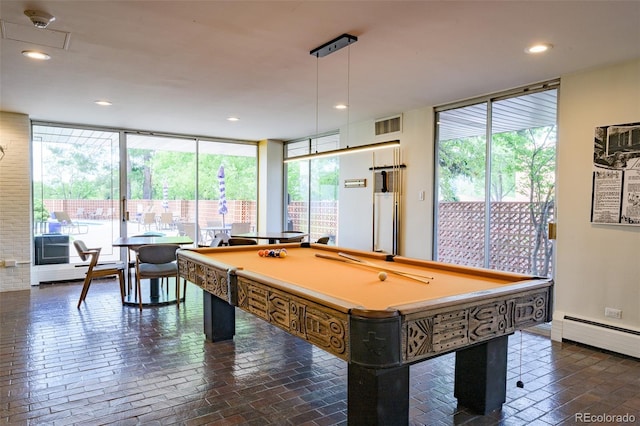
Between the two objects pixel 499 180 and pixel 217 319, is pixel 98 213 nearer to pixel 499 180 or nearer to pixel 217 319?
pixel 217 319

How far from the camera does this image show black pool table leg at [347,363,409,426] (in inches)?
78.5

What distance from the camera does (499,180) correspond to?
487cm

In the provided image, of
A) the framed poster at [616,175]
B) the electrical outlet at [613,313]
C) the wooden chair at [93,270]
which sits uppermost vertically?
the framed poster at [616,175]

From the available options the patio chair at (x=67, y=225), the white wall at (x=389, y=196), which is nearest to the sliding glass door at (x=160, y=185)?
the patio chair at (x=67, y=225)

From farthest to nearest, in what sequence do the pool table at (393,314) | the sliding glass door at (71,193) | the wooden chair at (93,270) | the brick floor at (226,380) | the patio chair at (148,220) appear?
the patio chair at (148,220) < the sliding glass door at (71,193) < the wooden chair at (93,270) < the brick floor at (226,380) < the pool table at (393,314)

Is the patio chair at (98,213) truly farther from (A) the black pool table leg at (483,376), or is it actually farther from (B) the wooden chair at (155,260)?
(A) the black pool table leg at (483,376)

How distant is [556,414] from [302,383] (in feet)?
5.57

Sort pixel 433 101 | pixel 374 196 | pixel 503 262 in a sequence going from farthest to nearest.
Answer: pixel 374 196, pixel 433 101, pixel 503 262

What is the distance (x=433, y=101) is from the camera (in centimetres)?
521

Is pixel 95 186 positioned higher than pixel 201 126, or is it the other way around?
pixel 201 126

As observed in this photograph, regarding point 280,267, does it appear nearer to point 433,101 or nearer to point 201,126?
point 433,101

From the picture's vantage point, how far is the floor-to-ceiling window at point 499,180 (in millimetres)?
4480

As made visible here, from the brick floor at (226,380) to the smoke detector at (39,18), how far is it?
102 inches

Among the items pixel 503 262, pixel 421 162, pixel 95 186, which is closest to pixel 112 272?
pixel 95 186
